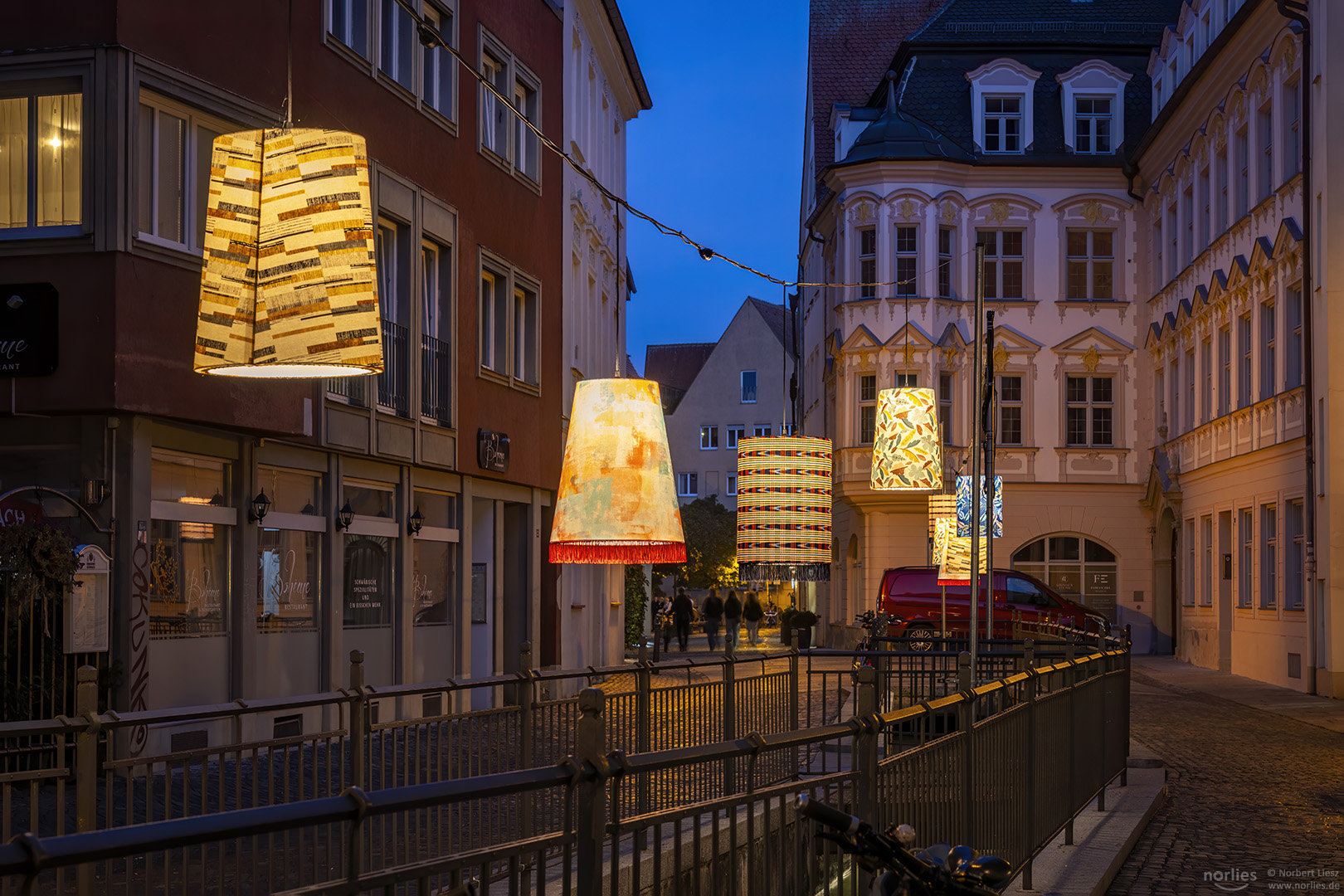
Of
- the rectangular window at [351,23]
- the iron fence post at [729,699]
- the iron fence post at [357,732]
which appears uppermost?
the rectangular window at [351,23]

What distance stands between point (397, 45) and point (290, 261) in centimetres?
1207

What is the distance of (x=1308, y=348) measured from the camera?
27.5 metres

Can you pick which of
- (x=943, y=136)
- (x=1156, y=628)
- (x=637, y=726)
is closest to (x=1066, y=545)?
(x=1156, y=628)

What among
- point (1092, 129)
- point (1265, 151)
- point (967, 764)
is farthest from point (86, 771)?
point (1092, 129)

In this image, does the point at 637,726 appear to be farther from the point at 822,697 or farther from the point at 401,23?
the point at 401,23

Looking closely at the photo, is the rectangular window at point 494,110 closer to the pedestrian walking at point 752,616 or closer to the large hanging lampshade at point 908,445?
the large hanging lampshade at point 908,445

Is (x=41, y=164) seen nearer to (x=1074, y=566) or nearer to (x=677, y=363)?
(x=1074, y=566)

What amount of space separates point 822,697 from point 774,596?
70.4 m

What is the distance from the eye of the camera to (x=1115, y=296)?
43062mm

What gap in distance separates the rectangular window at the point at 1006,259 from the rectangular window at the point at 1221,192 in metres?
9.52

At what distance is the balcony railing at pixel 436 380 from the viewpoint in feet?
66.5

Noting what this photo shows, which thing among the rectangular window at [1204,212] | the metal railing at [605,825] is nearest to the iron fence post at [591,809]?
the metal railing at [605,825]

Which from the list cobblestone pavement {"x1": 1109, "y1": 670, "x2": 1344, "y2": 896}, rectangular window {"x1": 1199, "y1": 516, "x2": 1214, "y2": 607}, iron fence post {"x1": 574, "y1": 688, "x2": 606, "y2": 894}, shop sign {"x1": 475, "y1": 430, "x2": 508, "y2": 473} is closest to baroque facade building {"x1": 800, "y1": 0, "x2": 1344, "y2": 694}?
rectangular window {"x1": 1199, "y1": 516, "x2": 1214, "y2": 607}

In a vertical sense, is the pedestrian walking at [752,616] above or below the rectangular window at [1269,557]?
below
